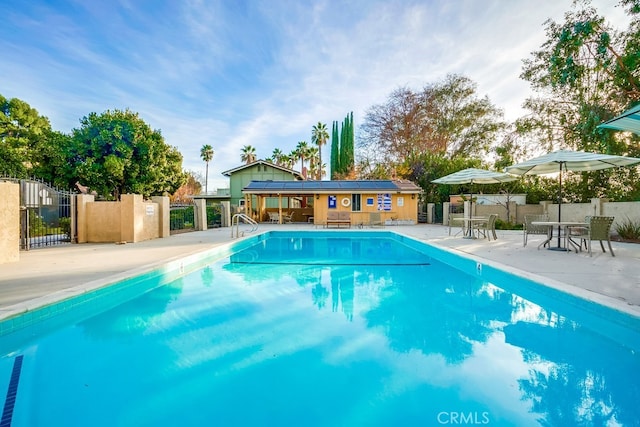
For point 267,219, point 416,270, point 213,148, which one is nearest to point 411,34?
point 416,270

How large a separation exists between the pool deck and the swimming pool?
0.25 m

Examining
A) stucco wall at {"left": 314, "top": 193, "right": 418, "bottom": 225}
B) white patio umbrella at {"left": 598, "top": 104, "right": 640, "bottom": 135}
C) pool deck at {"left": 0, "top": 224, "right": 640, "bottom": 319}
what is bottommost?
pool deck at {"left": 0, "top": 224, "right": 640, "bottom": 319}

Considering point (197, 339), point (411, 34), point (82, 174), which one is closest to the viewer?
point (197, 339)

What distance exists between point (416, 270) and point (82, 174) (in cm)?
2006

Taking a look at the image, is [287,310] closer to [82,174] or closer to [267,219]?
[267,219]

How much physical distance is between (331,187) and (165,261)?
1456cm

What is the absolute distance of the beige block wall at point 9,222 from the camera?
21.8 feet

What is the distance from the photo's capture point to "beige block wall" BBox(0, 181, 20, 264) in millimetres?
6655

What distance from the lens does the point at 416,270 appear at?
7660mm

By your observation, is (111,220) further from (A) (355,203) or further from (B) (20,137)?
(B) (20,137)

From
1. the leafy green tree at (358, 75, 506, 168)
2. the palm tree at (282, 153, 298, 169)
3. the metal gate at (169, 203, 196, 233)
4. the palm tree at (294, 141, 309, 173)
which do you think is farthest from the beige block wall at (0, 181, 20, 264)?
the palm tree at (282, 153, 298, 169)

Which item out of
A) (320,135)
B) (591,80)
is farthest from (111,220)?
(320,135)

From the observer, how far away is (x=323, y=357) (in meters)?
3.25

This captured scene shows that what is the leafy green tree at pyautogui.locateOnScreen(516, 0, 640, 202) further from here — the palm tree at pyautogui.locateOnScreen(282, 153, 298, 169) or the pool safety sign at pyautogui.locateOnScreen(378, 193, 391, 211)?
the palm tree at pyautogui.locateOnScreen(282, 153, 298, 169)
